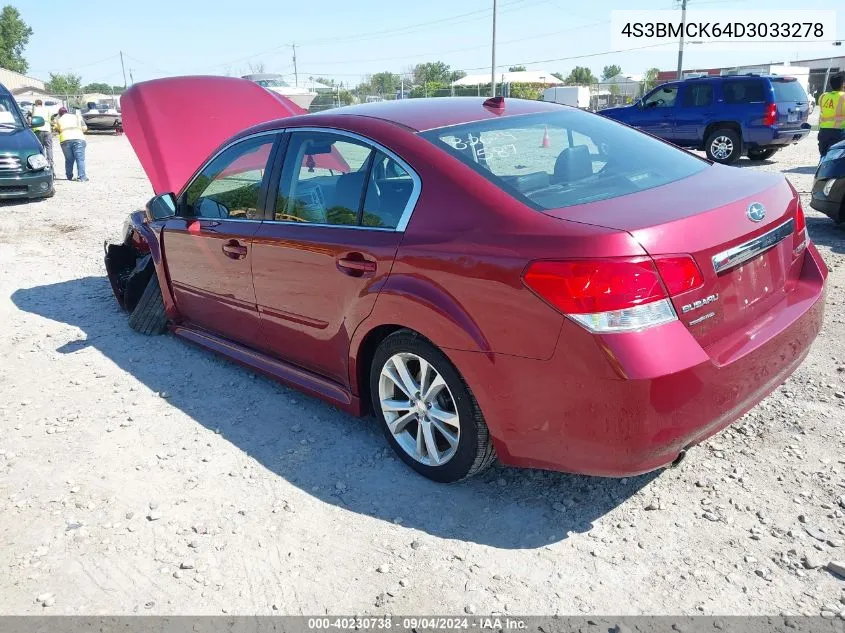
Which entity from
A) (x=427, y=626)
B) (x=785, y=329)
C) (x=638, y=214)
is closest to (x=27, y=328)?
(x=427, y=626)

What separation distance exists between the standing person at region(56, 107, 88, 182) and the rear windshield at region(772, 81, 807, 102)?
599 inches

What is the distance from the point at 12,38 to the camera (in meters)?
92.8

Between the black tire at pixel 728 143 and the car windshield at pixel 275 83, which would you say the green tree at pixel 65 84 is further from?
the black tire at pixel 728 143

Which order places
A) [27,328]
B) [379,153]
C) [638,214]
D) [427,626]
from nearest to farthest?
[427,626], [638,214], [379,153], [27,328]

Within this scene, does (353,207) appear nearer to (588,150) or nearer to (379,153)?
(379,153)

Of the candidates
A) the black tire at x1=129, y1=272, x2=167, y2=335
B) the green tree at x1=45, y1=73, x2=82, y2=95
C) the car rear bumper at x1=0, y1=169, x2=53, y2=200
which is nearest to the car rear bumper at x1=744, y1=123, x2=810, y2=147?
the black tire at x1=129, y1=272, x2=167, y2=335

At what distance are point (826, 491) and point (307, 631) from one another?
7.28 ft

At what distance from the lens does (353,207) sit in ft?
10.9

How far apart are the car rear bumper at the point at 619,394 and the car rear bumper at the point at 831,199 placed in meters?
5.14

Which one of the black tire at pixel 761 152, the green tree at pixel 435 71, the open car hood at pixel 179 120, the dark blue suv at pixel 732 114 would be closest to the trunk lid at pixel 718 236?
the open car hood at pixel 179 120

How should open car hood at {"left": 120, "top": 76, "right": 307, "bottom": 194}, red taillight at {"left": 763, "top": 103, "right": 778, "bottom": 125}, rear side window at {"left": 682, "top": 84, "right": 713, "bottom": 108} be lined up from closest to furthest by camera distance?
open car hood at {"left": 120, "top": 76, "right": 307, "bottom": 194}, red taillight at {"left": 763, "top": 103, "right": 778, "bottom": 125}, rear side window at {"left": 682, "top": 84, "right": 713, "bottom": 108}

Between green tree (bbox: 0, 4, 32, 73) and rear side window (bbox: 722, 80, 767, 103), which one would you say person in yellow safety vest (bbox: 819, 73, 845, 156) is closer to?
rear side window (bbox: 722, 80, 767, 103)

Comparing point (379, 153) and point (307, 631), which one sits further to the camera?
point (379, 153)

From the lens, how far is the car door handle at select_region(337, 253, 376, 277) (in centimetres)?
311
